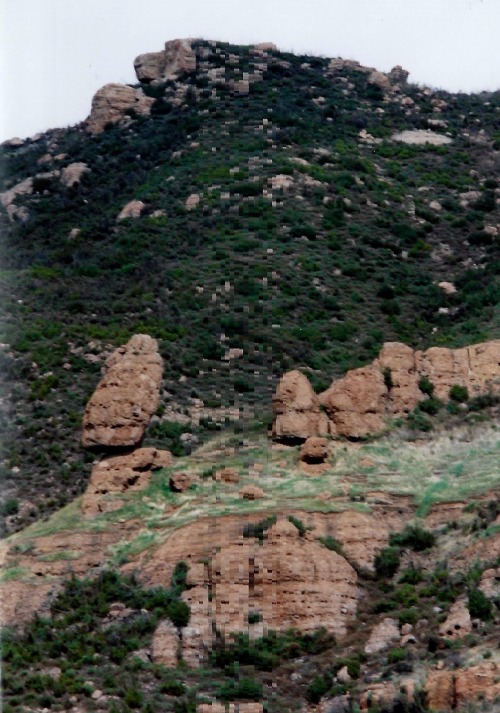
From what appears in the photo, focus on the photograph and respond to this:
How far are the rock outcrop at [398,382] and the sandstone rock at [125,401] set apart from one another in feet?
15.3

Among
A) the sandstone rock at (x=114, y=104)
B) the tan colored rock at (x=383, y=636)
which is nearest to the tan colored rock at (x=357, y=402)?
the tan colored rock at (x=383, y=636)

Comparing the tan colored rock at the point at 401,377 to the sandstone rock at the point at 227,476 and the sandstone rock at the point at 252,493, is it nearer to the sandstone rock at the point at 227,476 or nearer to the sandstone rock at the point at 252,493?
the sandstone rock at the point at 227,476

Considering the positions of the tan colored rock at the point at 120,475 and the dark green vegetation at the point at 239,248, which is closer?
the tan colored rock at the point at 120,475

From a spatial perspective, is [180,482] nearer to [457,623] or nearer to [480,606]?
[457,623]

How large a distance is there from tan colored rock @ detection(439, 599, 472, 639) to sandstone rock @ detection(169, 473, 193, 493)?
7935 millimetres

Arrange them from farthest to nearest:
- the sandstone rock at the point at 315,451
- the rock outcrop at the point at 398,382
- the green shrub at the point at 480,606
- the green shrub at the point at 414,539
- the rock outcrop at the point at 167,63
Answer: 1. the rock outcrop at the point at 167,63
2. the rock outcrop at the point at 398,382
3. the sandstone rock at the point at 315,451
4. the green shrub at the point at 414,539
5. the green shrub at the point at 480,606

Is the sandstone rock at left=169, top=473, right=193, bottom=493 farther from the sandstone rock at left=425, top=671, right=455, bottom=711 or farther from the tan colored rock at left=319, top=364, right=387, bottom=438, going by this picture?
the sandstone rock at left=425, top=671, right=455, bottom=711

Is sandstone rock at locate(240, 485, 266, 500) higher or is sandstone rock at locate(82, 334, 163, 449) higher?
sandstone rock at locate(82, 334, 163, 449)

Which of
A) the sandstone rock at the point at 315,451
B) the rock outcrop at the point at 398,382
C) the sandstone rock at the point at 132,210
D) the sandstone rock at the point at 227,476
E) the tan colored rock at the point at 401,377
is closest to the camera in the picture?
the sandstone rock at the point at 227,476

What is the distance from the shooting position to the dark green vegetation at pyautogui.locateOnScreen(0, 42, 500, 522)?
40.0 metres

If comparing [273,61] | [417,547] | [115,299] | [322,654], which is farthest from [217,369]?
[273,61]

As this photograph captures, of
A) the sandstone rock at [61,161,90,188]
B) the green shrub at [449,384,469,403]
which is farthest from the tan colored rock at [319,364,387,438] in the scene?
the sandstone rock at [61,161,90,188]

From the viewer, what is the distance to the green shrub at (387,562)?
95.8ft

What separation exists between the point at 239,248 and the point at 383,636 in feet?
81.5
